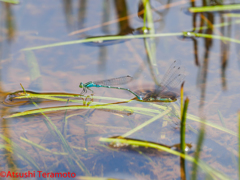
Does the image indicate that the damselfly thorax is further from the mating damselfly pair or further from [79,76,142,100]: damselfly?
[79,76,142,100]: damselfly


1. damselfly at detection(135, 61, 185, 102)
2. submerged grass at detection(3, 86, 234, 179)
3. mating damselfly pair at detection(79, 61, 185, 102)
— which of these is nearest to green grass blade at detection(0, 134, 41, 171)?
submerged grass at detection(3, 86, 234, 179)

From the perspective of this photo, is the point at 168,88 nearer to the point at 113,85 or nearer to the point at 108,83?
the point at 113,85

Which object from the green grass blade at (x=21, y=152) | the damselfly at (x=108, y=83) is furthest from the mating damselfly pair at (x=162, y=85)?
the green grass blade at (x=21, y=152)

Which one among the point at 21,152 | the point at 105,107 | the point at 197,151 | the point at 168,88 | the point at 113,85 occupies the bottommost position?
the point at 197,151

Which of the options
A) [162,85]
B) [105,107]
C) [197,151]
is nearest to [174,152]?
[197,151]

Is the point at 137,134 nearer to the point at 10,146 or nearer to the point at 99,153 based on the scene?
the point at 99,153

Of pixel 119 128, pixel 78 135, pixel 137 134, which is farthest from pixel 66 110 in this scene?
pixel 137 134

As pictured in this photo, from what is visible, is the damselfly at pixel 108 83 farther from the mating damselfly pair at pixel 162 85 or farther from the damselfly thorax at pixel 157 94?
the damselfly thorax at pixel 157 94
